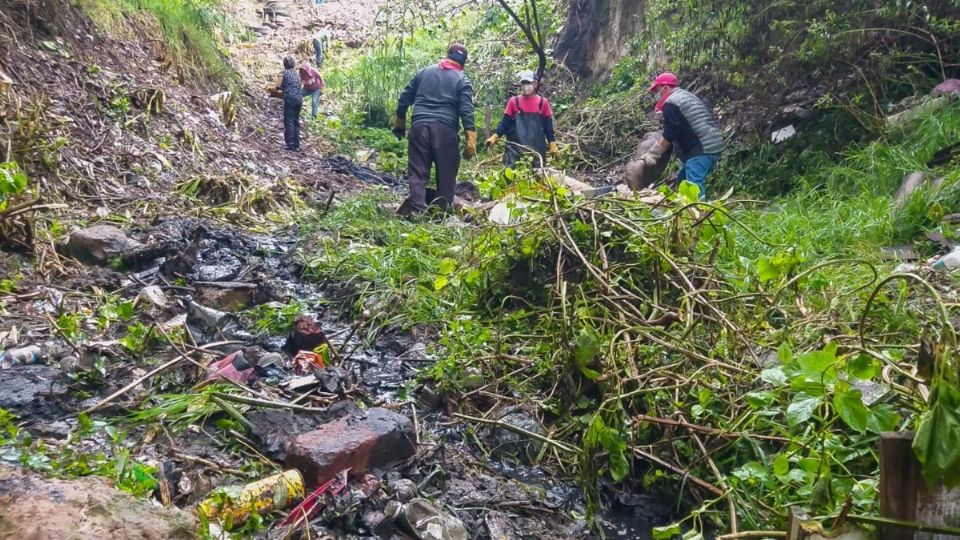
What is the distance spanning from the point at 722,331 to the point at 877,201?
107 inches

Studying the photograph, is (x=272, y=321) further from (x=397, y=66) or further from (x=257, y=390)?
(x=397, y=66)

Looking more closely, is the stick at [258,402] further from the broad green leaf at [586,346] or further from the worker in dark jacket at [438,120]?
the worker in dark jacket at [438,120]

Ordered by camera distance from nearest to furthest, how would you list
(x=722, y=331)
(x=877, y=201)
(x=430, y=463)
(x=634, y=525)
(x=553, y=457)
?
(x=634, y=525) < (x=430, y=463) < (x=553, y=457) < (x=722, y=331) < (x=877, y=201)

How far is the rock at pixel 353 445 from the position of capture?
2156 millimetres

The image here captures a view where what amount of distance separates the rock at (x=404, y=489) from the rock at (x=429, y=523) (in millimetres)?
73

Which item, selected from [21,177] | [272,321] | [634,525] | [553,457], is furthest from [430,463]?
[21,177]

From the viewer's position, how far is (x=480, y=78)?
12.3 metres

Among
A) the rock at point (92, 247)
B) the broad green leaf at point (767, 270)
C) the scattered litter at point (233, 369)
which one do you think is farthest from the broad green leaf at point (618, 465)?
the rock at point (92, 247)

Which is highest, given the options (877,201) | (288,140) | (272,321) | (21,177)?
(21,177)

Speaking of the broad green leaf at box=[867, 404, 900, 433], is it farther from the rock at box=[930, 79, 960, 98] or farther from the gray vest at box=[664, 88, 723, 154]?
the rock at box=[930, 79, 960, 98]

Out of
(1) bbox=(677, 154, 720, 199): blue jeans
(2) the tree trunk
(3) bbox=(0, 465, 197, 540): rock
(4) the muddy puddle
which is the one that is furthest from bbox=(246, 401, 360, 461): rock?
(2) the tree trunk

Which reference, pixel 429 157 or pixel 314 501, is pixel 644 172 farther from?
pixel 314 501

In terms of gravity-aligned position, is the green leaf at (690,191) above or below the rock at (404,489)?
above

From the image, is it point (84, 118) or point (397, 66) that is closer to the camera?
point (84, 118)
